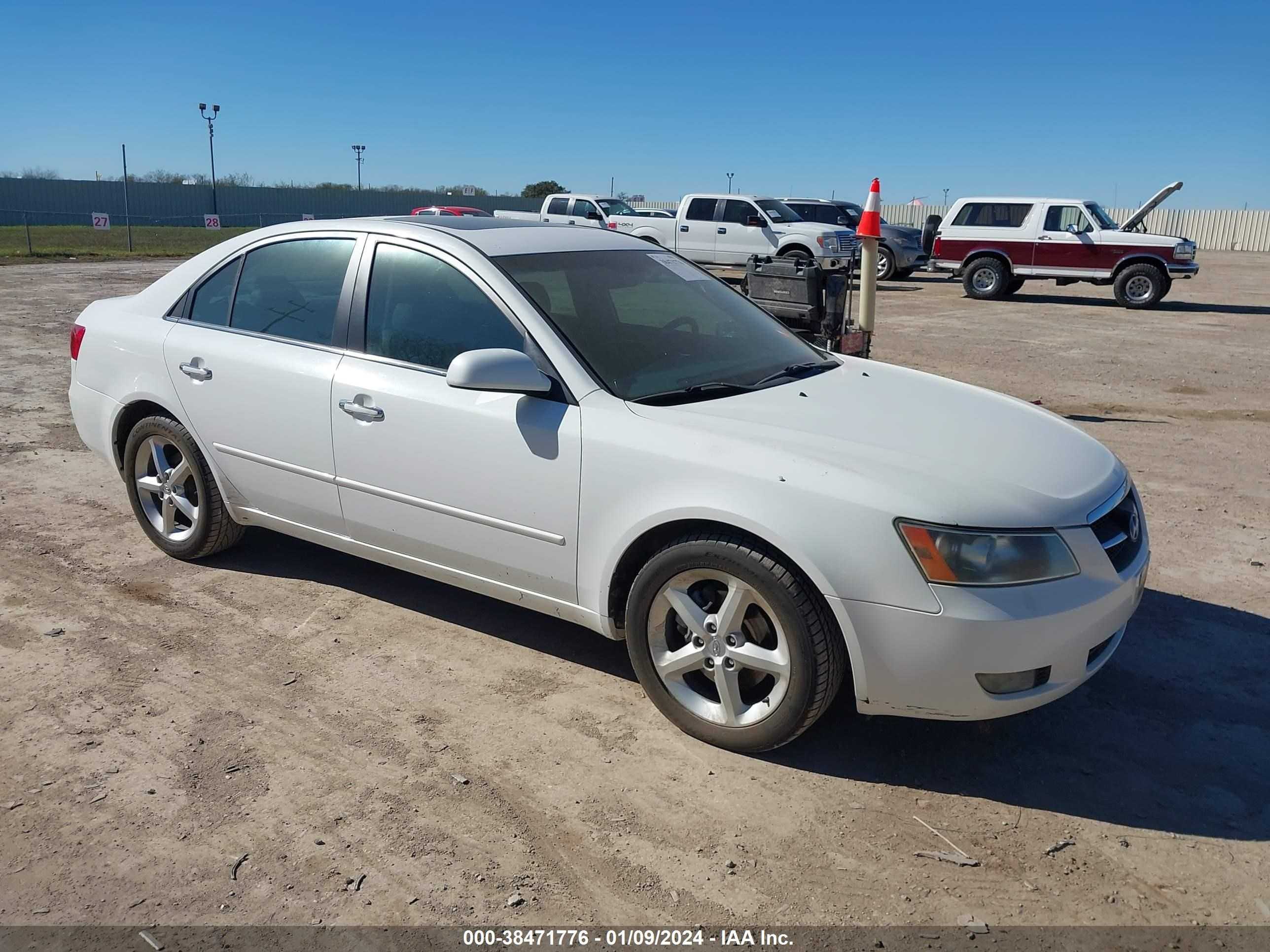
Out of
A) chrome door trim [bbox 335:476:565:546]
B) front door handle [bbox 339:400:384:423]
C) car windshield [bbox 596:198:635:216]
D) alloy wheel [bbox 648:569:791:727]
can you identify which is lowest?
alloy wheel [bbox 648:569:791:727]

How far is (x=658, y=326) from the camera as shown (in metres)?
4.19

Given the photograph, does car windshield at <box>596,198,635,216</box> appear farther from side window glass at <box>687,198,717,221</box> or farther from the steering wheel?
the steering wheel

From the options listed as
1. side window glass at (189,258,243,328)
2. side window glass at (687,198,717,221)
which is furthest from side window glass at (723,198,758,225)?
side window glass at (189,258,243,328)

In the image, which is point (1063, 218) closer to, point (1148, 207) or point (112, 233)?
point (1148, 207)

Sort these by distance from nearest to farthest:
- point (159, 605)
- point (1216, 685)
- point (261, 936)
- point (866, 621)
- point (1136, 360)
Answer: point (261, 936) → point (866, 621) → point (1216, 685) → point (159, 605) → point (1136, 360)

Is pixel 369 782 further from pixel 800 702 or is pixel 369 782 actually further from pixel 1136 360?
pixel 1136 360

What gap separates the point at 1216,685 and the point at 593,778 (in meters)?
2.39

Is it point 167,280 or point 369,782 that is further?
point 167,280

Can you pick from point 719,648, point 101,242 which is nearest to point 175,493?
point 719,648

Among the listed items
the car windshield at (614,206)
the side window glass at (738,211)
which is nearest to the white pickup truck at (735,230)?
the side window glass at (738,211)

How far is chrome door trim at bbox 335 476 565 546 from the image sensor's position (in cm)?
357

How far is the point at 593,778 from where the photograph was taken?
3.21 m

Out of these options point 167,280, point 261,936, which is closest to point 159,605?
point 167,280

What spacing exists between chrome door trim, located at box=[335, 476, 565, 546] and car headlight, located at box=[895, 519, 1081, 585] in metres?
1.22
